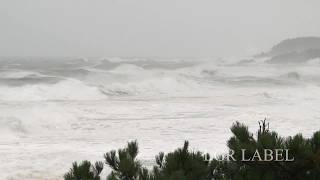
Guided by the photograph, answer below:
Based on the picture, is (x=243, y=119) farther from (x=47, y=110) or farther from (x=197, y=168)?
(x=197, y=168)

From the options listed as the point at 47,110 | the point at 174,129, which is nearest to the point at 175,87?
the point at 47,110

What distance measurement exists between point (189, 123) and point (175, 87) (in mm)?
17260

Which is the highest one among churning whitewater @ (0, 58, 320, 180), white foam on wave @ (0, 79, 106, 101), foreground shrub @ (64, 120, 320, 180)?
white foam on wave @ (0, 79, 106, 101)

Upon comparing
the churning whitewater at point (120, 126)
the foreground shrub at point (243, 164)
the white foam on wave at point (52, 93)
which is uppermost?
the white foam on wave at point (52, 93)

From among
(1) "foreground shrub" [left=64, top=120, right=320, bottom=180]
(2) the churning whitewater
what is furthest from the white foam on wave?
(1) "foreground shrub" [left=64, top=120, right=320, bottom=180]

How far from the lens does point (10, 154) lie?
10.2m

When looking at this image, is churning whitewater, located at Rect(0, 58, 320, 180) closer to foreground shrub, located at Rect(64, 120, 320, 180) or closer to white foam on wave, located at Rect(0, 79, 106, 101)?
white foam on wave, located at Rect(0, 79, 106, 101)

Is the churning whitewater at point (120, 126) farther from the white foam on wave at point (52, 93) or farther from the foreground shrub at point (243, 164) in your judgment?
the foreground shrub at point (243, 164)

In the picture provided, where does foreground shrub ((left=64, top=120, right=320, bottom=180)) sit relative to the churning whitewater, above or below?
below

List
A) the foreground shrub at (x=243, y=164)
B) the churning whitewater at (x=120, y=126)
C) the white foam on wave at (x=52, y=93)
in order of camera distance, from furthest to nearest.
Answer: the white foam on wave at (x=52, y=93) → the churning whitewater at (x=120, y=126) → the foreground shrub at (x=243, y=164)

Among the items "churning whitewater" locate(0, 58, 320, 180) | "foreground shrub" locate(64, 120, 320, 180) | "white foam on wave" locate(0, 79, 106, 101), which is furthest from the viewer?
"white foam on wave" locate(0, 79, 106, 101)

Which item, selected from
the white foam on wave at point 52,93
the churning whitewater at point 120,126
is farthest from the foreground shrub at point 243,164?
the white foam on wave at point 52,93

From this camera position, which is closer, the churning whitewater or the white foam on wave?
the churning whitewater

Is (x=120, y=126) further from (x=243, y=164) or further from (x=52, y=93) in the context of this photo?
(x=52, y=93)
